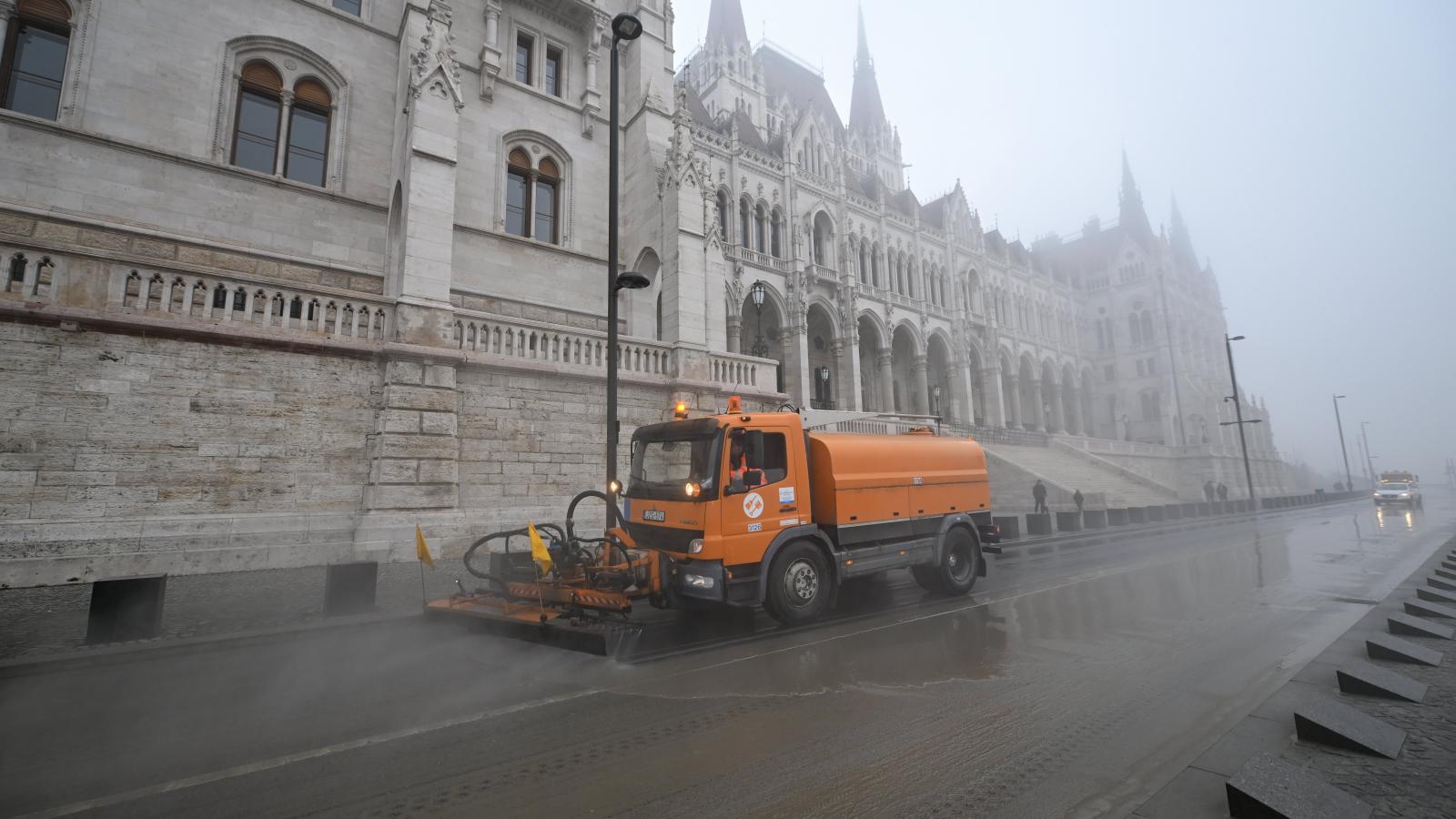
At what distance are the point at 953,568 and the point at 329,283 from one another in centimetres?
1336

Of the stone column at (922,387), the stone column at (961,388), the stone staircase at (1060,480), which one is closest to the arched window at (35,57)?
the stone staircase at (1060,480)

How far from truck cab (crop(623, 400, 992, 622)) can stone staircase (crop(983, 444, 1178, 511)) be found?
15.8 meters

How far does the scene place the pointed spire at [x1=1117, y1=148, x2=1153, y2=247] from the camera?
2840 inches

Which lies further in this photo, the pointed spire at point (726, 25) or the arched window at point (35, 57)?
the pointed spire at point (726, 25)

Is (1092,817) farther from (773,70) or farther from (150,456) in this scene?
(773,70)

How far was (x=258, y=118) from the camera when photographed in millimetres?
12453

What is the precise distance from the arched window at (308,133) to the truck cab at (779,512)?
36.3 feet

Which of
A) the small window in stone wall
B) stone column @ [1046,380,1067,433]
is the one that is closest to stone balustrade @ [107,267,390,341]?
the small window in stone wall

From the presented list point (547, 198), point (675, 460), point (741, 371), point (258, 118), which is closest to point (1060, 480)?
point (741, 371)

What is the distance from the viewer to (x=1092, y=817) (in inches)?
103

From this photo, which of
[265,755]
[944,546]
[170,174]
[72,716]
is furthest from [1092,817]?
[170,174]

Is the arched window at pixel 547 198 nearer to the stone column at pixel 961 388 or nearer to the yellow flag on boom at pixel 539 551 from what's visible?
the yellow flag on boom at pixel 539 551

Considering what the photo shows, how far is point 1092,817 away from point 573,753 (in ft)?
8.75

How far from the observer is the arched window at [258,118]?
12.2 m
